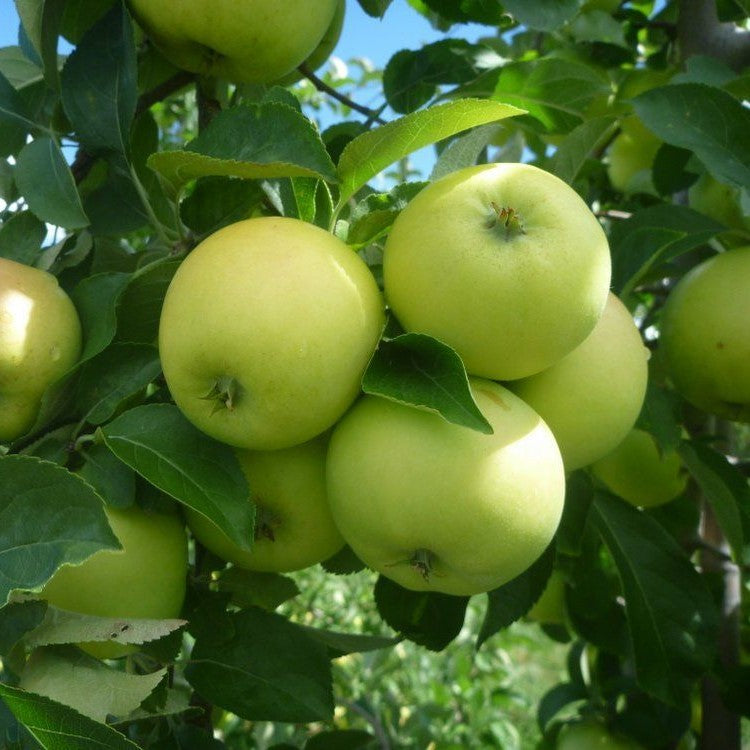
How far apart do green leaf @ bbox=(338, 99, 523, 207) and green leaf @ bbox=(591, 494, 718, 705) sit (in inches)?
26.6

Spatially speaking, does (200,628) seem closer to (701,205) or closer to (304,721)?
(304,721)

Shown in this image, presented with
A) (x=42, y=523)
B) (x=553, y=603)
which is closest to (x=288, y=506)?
(x=42, y=523)

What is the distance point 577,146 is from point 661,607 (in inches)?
25.1

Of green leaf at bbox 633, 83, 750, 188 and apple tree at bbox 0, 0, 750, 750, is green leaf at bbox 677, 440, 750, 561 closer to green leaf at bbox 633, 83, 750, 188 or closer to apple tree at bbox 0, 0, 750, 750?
apple tree at bbox 0, 0, 750, 750

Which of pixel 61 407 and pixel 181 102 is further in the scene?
pixel 181 102

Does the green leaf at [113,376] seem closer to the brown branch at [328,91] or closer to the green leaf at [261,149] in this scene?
the green leaf at [261,149]

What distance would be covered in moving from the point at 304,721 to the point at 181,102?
6.04 feet

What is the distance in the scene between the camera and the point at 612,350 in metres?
0.85

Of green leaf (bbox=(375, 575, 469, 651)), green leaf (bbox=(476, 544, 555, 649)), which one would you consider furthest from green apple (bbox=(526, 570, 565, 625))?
green leaf (bbox=(375, 575, 469, 651))

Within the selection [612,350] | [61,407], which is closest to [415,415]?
[612,350]

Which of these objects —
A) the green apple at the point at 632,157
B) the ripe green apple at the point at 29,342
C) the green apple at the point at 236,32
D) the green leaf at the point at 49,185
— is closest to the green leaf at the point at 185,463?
the ripe green apple at the point at 29,342

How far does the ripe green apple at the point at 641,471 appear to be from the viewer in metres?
1.46

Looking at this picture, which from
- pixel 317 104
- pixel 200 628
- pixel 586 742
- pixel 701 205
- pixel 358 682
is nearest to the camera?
pixel 200 628

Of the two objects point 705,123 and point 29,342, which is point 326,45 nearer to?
point 705,123
